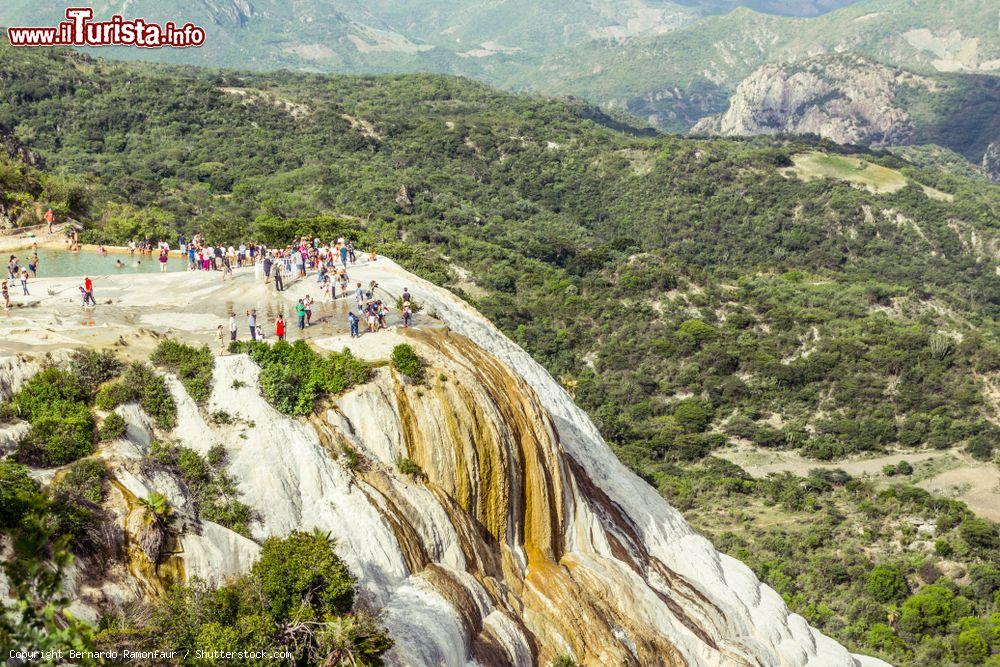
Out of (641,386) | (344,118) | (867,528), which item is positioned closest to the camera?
(867,528)

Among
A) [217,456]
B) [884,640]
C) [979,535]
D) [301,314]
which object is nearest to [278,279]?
[301,314]

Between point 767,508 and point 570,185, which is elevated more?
point 570,185

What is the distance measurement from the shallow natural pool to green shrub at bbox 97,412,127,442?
59.4ft

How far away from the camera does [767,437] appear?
2872 inches

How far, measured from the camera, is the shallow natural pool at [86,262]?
131 feet

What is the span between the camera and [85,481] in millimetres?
19703

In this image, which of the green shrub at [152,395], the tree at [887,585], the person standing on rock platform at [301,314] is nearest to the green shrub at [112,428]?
the green shrub at [152,395]

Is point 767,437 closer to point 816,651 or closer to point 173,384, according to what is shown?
point 816,651

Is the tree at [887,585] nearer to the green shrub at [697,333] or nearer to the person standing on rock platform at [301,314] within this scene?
the person standing on rock platform at [301,314]

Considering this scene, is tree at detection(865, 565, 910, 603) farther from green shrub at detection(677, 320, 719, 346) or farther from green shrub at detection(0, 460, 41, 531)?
green shrub at detection(0, 460, 41, 531)

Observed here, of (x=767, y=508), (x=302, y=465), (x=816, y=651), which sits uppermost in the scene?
(x=302, y=465)

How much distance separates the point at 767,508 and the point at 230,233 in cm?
3913

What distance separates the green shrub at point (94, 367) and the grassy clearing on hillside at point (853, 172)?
169516 mm

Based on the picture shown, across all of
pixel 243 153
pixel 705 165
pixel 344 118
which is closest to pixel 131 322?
pixel 243 153
